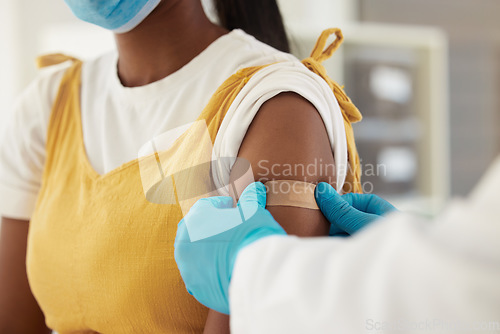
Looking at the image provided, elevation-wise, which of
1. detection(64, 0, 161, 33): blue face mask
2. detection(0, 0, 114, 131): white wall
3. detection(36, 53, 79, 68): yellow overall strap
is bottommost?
Answer: detection(0, 0, 114, 131): white wall

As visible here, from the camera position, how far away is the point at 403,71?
298 centimetres

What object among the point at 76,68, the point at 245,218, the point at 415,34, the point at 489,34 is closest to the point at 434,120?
the point at 415,34

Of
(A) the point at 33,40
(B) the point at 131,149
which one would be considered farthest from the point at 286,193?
(A) the point at 33,40

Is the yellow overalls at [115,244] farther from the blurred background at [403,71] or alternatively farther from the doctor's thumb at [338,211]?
the blurred background at [403,71]

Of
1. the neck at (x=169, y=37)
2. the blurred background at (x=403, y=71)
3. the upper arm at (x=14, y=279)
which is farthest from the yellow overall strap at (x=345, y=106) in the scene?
the blurred background at (x=403, y=71)

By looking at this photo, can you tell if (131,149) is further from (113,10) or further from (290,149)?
(290,149)

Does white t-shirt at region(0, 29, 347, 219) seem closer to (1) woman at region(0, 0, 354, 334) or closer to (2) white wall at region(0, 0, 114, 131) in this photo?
(1) woman at region(0, 0, 354, 334)

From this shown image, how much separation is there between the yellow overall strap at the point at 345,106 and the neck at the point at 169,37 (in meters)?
0.21

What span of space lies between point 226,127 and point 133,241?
0.78 feet

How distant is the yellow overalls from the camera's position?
81 cm

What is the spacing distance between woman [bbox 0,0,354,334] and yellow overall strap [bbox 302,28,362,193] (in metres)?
0.04

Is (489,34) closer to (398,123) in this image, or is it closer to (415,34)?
(415,34)

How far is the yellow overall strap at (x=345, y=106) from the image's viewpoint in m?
0.83

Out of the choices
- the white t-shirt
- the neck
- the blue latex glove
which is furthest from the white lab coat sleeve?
the neck
